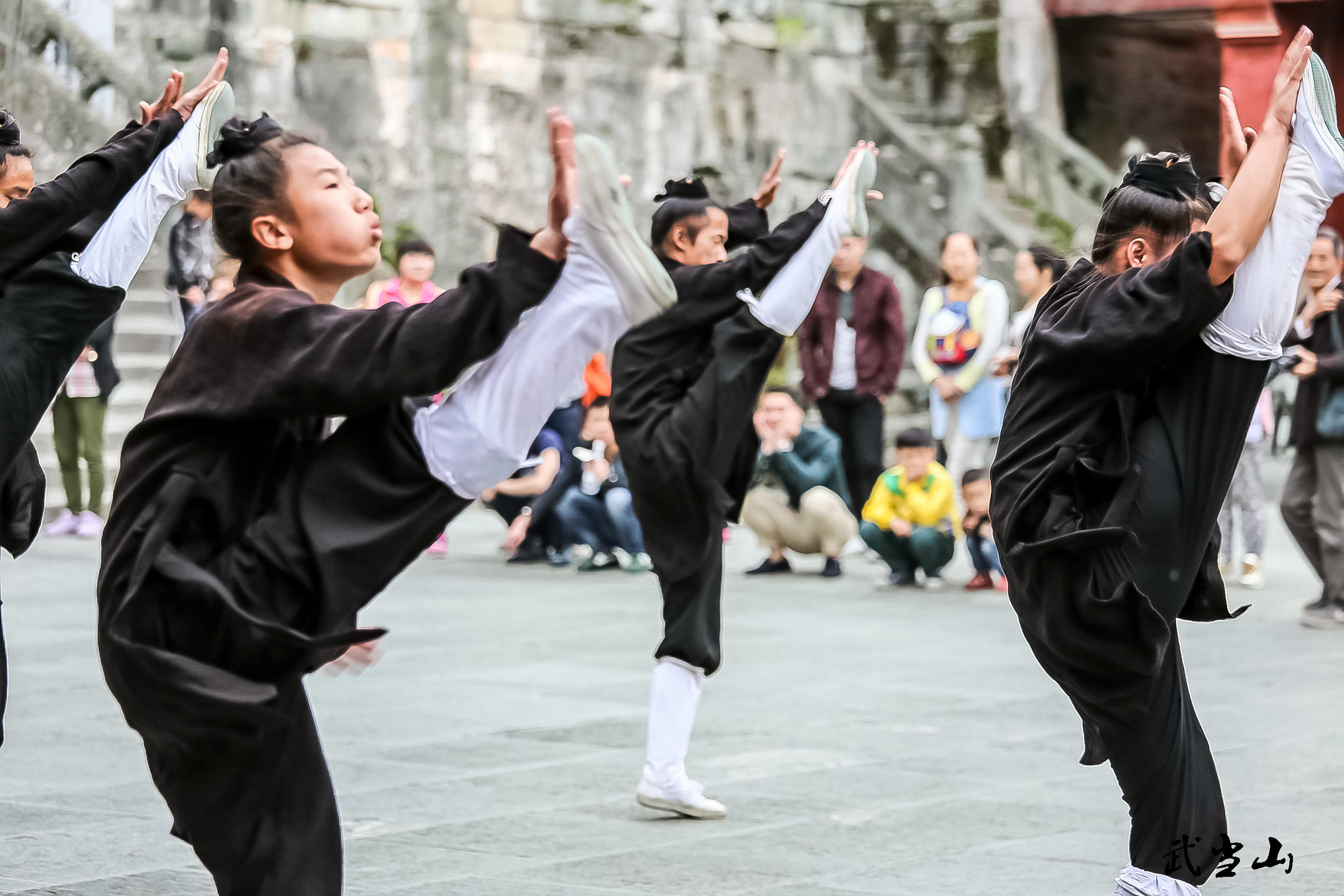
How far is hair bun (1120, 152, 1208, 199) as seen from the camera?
3889 millimetres

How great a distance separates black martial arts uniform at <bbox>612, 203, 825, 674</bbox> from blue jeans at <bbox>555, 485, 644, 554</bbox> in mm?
5390

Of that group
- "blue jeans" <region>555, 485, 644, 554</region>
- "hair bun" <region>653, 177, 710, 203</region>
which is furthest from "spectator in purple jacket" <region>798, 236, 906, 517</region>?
"hair bun" <region>653, 177, 710, 203</region>

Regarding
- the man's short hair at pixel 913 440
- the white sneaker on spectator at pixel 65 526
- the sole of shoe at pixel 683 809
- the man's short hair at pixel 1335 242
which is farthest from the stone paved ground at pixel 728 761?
the white sneaker on spectator at pixel 65 526

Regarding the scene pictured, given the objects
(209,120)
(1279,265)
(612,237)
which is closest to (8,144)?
(209,120)

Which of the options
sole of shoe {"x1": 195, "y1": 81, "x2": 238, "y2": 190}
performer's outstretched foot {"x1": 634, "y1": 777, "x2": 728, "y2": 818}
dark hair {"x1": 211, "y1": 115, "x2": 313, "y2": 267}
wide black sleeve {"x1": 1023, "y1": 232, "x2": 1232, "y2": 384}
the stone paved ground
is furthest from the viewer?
performer's outstretched foot {"x1": 634, "y1": 777, "x2": 728, "y2": 818}

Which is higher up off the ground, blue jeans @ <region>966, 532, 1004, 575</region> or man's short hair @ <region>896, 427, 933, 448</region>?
man's short hair @ <region>896, 427, 933, 448</region>

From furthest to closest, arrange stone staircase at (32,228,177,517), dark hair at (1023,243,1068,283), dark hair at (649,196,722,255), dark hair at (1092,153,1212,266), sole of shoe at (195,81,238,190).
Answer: stone staircase at (32,228,177,517), dark hair at (1023,243,1068,283), dark hair at (649,196,722,255), sole of shoe at (195,81,238,190), dark hair at (1092,153,1212,266)

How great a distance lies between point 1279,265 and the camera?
3.57 metres

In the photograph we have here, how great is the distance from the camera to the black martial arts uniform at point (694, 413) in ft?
17.7

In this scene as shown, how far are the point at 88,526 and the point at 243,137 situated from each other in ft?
31.5

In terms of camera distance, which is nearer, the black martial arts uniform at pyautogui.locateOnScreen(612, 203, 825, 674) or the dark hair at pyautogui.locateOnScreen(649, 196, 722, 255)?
the black martial arts uniform at pyautogui.locateOnScreen(612, 203, 825, 674)

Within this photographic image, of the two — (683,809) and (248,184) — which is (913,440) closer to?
(683,809)

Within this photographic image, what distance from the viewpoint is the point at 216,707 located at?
2998 mm

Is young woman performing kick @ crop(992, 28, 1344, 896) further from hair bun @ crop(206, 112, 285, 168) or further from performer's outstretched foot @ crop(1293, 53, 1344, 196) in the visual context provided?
hair bun @ crop(206, 112, 285, 168)
